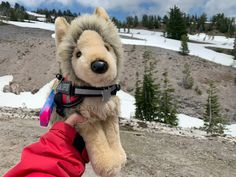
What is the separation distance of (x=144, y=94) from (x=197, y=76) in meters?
7.58

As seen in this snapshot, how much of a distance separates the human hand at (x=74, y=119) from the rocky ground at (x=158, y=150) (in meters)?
3.89

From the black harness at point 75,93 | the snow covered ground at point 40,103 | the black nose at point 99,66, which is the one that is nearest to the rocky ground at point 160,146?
the black harness at point 75,93

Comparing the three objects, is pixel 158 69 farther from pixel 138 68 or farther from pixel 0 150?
pixel 0 150

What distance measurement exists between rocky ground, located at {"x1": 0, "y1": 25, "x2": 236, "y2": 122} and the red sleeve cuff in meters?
19.5

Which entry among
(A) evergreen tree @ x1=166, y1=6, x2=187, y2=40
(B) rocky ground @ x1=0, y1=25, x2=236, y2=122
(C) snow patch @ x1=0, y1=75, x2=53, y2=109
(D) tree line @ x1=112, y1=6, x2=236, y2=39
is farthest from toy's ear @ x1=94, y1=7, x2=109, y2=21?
(D) tree line @ x1=112, y1=6, x2=236, y2=39

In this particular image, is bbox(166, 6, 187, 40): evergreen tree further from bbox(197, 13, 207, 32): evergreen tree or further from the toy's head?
the toy's head

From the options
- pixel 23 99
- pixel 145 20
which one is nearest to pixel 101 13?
pixel 23 99

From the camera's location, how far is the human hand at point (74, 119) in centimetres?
179

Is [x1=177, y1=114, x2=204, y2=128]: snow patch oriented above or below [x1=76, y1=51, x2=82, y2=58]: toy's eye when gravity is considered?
below

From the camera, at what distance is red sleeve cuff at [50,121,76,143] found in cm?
171

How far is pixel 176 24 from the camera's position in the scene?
1676 inches

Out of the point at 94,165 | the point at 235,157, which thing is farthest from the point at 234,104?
the point at 94,165

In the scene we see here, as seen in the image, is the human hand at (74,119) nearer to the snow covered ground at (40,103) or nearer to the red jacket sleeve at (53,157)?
the red jacket sleeve at (53,157)

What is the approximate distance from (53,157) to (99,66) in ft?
1.52
